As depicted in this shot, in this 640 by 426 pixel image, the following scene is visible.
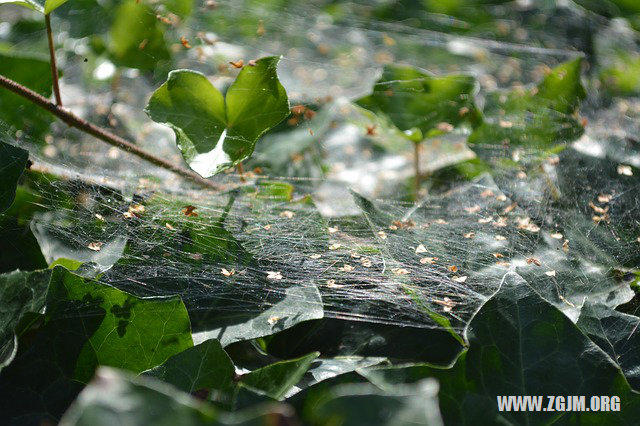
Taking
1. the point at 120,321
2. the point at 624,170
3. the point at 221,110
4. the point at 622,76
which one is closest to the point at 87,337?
the point at 120,321

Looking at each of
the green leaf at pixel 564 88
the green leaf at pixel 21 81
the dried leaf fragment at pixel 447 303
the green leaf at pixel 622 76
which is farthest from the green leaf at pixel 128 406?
the green leaf at pixel 622 76

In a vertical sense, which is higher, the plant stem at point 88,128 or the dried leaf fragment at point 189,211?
the plant stem at point 88,128

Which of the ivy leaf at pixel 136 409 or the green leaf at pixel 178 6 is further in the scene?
the green leaf at pixel 178 6

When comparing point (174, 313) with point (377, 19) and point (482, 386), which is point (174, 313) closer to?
point (482, 386)

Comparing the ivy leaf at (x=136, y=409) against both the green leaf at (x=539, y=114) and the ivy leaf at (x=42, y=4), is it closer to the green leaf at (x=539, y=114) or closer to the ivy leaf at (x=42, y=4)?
the ivy leaf at (x=42, y=4)

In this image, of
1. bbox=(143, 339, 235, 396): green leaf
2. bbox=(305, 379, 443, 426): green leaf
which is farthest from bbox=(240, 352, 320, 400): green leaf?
bbox=(305, 379, 443, 426): green leaf

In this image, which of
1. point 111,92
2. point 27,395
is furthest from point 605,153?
point 111,92

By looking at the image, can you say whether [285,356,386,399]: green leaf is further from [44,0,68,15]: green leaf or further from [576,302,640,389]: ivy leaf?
[44,0,68,15]: green leaf
